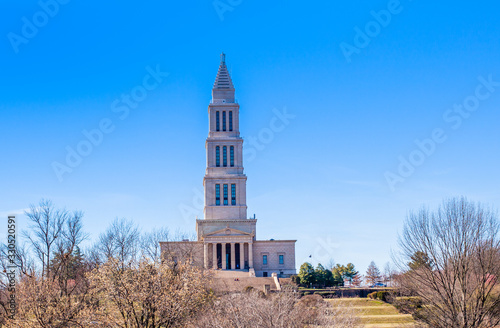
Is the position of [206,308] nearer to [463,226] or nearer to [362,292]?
[463,226]

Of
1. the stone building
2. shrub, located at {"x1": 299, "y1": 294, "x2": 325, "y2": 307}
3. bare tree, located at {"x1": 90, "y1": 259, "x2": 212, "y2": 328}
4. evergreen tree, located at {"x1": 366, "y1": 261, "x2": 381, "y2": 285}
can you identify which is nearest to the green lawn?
shrub, located at {"x1": 299, "y1": 294, "x2": 325, "y2": 307}

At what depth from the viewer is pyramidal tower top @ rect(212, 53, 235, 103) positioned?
90.0 meters

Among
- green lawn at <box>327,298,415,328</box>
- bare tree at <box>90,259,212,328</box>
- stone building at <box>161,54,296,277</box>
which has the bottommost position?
green lawn at <box>327,298,415,328</box>

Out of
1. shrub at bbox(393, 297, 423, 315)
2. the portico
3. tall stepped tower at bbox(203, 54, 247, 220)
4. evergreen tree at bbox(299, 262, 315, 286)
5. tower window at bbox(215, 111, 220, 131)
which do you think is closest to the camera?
shrub at bbox(393, 297, 423, 315)

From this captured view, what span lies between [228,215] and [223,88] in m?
21.3

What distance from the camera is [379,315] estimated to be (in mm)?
44031

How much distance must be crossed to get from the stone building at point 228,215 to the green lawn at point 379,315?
29.0 meters

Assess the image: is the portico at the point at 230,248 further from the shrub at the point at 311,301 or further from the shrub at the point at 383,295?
the shrub at the point at 311,301

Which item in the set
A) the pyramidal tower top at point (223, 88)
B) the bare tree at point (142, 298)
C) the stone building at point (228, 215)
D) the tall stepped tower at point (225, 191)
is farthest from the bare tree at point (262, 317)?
the pyramidal tower top at point (223, 88)

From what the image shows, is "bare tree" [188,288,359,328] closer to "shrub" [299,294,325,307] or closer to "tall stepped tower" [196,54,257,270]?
"shrub" [299,294,325,307]

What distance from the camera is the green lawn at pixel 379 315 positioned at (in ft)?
130

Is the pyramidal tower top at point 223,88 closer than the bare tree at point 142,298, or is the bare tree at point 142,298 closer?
the bare tree at point 142,298

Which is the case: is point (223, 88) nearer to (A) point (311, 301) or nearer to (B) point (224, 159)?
(B) point (224, 159)

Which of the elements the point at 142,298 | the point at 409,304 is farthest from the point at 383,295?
the point at 142,298
